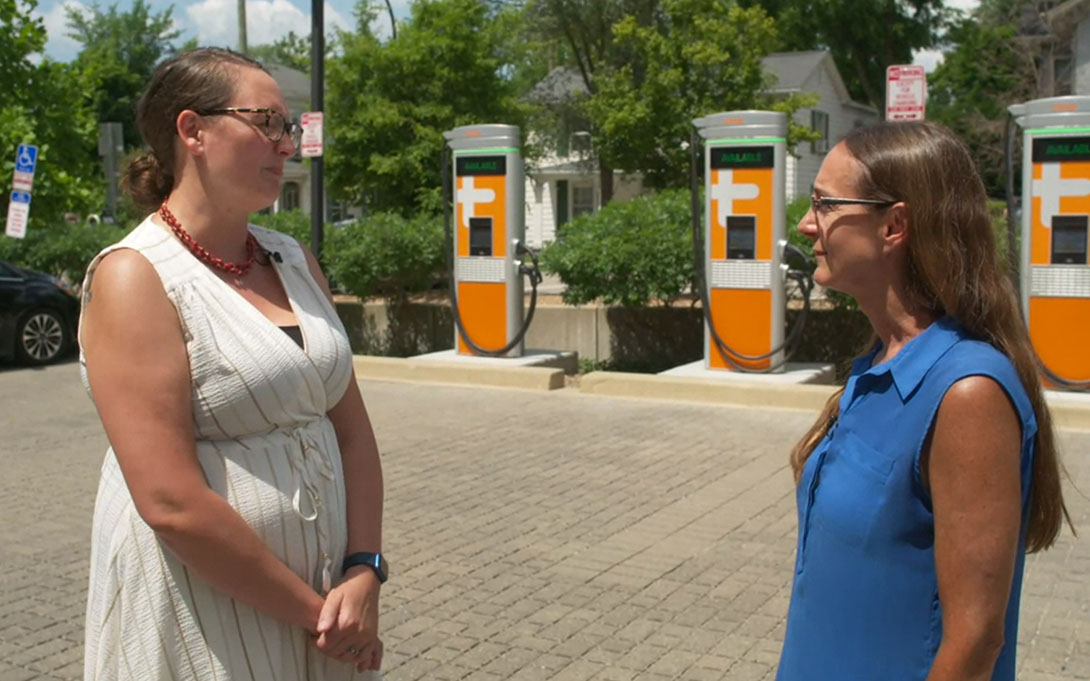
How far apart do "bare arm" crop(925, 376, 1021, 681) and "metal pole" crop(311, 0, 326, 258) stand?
1316 cm

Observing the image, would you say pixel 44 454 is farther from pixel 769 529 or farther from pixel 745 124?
pixel 745 124

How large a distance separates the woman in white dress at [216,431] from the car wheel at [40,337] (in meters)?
12.7

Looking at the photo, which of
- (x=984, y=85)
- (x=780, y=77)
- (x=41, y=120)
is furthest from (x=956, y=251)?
(x=984, y=85)

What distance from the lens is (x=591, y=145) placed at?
34031 millimetres

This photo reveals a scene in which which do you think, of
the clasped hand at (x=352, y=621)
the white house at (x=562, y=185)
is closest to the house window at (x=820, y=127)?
the white house at (x=562, y=185)

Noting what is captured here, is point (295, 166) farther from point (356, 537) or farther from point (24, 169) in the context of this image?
point (356, 537)

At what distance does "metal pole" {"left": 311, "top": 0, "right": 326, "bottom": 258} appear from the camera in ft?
48.1

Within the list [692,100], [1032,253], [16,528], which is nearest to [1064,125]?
[1032,253]

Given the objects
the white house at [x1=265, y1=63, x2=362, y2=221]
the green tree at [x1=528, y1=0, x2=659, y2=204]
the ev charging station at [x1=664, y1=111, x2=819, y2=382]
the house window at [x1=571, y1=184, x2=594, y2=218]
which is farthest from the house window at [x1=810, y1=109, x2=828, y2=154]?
the ev charging station at [x1=664, y1=111, x2=819, y2=382]

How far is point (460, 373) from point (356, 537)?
926 cm

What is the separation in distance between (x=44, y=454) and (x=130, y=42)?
196 feet

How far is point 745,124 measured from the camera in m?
10.8

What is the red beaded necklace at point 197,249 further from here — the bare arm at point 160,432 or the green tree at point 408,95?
the green tree at point 408,95

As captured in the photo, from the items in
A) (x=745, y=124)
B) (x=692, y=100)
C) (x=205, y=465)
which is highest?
(x=692, y=100)
